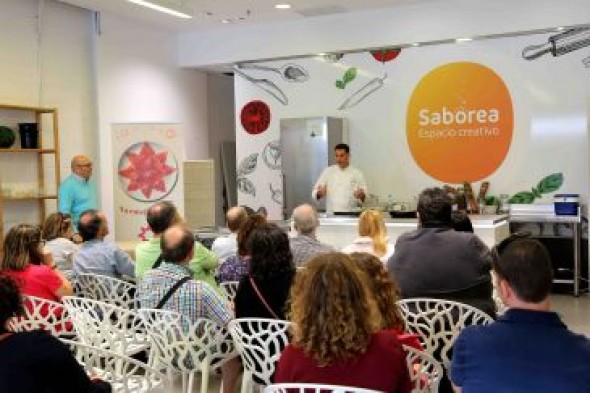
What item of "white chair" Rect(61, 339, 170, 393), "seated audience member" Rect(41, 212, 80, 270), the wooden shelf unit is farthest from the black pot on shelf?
"white chair" Rect(61, 339, 170, 393)

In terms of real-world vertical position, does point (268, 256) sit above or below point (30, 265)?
above

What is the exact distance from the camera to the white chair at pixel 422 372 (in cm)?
229

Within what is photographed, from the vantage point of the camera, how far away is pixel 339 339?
6.40 ft

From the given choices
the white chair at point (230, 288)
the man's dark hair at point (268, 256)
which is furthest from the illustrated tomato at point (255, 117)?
the man's dark hair at point (268, 256)

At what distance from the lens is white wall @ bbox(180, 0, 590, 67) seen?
7245 mm

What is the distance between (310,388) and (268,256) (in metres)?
1.22

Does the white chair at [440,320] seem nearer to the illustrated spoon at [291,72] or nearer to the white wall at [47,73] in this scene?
the white wall at [47,73]

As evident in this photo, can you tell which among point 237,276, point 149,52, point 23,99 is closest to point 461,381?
point 237,276

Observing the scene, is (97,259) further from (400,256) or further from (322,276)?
(322,276)

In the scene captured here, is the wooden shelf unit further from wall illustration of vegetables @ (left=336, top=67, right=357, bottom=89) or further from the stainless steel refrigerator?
wall illustration of vegetables @ (left=336, top=67, right=357, bottom=89)

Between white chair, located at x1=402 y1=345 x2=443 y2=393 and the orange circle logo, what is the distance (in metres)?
5.60

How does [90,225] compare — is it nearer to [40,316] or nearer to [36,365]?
[40,316]

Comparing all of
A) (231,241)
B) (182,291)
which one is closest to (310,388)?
(182,291)

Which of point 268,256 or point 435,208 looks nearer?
point 268,256
